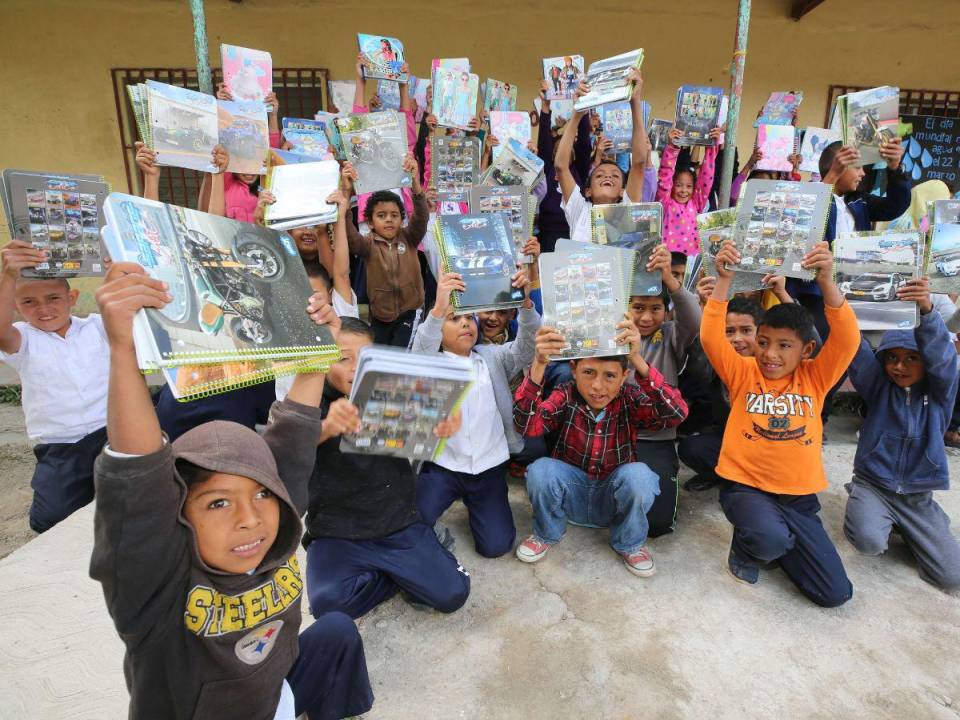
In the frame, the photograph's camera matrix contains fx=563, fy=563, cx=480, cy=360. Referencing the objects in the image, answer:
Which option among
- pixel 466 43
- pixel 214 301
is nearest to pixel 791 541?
pixel 214 301

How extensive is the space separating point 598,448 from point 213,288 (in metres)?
1.82

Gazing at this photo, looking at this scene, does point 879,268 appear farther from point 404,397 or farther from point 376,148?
point 376,148

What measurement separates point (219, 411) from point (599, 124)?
294cm

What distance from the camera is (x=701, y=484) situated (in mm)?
3084

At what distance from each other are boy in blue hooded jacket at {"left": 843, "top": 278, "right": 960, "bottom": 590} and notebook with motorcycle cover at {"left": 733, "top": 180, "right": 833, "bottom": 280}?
522 millimetres

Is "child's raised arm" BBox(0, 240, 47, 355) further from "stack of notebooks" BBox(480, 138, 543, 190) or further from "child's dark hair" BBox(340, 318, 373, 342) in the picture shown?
"stack of notebooks" BBox(480, 138, 543, 190)

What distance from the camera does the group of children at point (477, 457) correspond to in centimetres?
121

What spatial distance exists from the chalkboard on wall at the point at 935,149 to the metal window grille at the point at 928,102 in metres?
0.18

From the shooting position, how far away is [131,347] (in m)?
0.99

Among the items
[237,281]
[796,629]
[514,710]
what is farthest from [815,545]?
[237,281]

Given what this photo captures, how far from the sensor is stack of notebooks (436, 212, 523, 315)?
7.63 feet

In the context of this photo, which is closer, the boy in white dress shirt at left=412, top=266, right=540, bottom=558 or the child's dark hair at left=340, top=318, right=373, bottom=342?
the child's dark hair at left=340, top=318, right=373, bottom=342

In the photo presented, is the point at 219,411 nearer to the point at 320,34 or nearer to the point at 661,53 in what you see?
the point at 320,34

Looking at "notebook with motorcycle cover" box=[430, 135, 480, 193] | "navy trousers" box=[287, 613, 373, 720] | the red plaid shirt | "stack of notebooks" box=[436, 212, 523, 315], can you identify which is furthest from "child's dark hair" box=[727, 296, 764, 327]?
"navy trousers" box=[287, 613, 373, 720]
